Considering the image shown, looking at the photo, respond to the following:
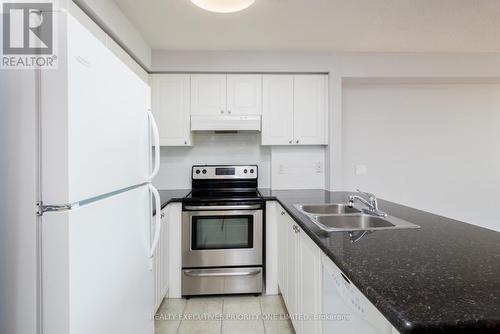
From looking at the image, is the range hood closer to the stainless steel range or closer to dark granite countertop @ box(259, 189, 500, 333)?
the stainless steel range

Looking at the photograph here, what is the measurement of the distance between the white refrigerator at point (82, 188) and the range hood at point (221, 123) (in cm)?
166

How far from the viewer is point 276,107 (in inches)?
112

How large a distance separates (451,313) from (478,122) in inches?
144

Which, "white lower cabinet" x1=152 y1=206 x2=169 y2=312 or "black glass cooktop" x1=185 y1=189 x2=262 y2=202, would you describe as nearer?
"white lower cabinet" x1=152 y1=206 x2=169 y2=312

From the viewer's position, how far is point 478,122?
324 cm

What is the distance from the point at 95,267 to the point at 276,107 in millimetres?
2357

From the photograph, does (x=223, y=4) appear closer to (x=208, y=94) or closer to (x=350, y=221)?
(x=208, y=94)

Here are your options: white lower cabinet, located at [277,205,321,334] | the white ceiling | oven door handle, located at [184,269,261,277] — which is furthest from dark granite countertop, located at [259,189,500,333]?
the white ceiling

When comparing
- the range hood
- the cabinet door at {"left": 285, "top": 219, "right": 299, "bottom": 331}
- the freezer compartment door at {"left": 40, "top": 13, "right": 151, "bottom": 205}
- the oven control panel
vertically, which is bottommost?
the cabinet door at {"left": 285, "top": 219, "right": 299, "bottom": 331}

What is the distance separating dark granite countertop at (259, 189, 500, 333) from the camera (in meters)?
0.58

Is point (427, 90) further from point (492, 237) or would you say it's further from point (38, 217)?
point (38, 217)

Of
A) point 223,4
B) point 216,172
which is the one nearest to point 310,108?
point 216,172

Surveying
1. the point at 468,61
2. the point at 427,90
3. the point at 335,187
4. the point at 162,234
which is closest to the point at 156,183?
the point at 162,234
